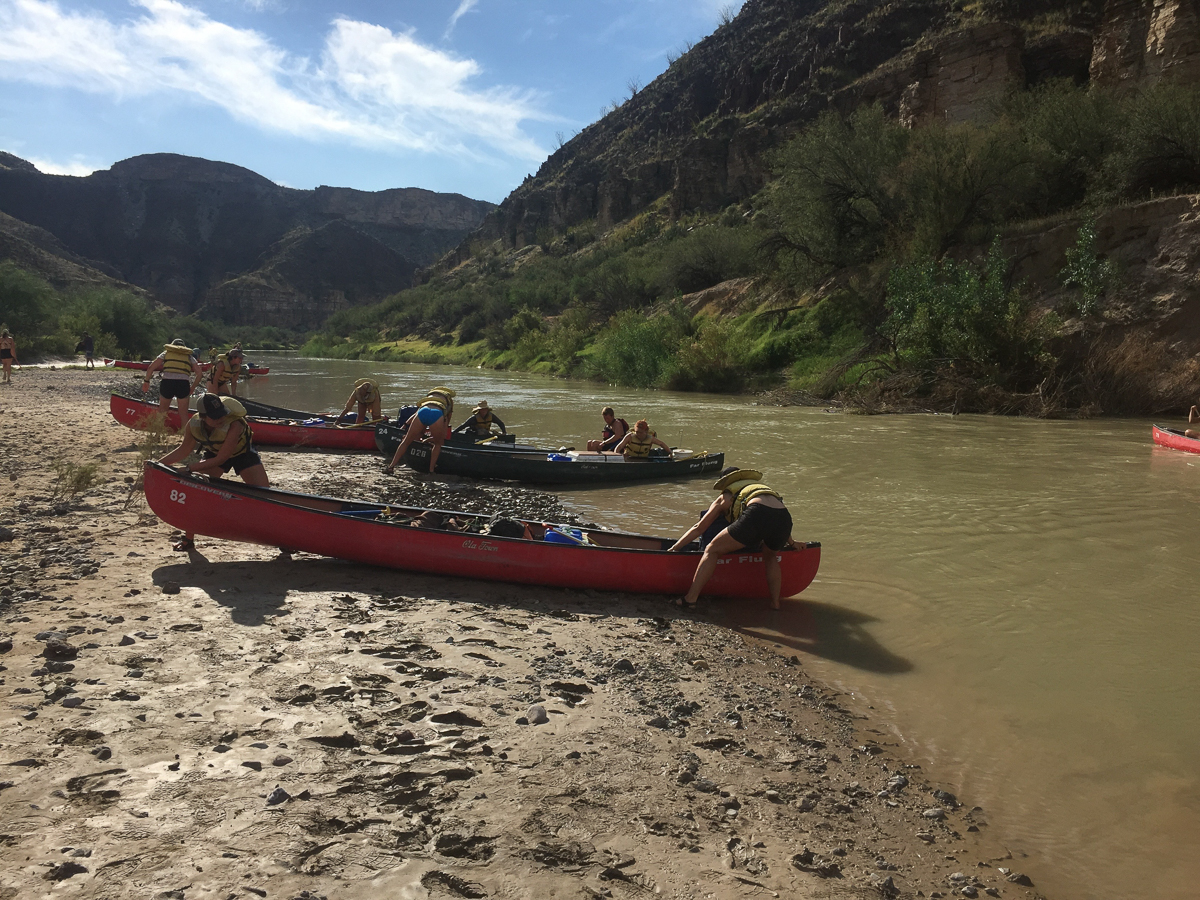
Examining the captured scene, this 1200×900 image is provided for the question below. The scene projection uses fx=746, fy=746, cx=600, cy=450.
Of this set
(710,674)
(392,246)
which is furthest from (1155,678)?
(392,246)

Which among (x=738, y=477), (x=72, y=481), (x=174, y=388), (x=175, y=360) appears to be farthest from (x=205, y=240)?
(x=738, y=477)

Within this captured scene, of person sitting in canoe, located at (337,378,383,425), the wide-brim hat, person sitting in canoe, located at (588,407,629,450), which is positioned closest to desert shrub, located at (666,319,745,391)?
person sitting in canoe, located at (588,407,629,450)

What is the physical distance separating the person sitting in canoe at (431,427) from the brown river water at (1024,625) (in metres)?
2.52

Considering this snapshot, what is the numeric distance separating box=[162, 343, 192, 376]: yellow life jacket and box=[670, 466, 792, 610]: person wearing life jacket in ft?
35.5

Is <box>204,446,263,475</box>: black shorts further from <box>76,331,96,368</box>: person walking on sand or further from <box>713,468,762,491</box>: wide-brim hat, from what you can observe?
<box>76,331,96,368</box>: person walking on sand

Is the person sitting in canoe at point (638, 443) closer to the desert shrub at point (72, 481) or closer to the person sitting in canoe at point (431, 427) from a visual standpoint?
the person sitting in canoe at point (431, 427)

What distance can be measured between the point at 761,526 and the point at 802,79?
265ft

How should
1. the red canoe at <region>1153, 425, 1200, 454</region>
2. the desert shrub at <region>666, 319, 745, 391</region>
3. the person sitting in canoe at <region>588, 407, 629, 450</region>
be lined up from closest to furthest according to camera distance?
the person sitting in canoe at <region>588, 407, 629, 450</region> < the red canoe at <region>1153, 425, 1200, 454</region> < the desert shrub at <region>666, 319, 745, 391</region>

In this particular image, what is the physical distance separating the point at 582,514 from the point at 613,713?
6.08 m

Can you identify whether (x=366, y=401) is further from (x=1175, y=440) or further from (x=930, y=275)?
(x=930, y=275)

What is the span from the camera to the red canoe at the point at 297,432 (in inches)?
583

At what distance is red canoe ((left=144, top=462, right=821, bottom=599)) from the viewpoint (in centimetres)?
690

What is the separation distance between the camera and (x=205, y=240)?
543 feet

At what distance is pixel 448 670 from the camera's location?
4992 millimetres
